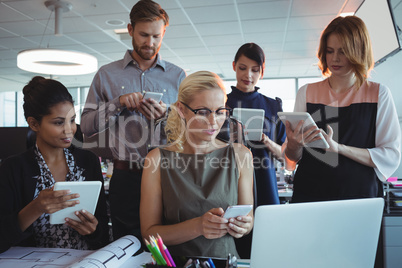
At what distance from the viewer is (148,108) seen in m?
1.61

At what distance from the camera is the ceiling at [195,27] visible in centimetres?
478

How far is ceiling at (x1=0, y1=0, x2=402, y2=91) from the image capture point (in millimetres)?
4781

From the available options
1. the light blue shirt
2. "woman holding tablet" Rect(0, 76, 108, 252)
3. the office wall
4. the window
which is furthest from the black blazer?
the window

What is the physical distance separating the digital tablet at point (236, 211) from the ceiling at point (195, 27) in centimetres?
419

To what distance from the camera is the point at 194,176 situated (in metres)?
1.37

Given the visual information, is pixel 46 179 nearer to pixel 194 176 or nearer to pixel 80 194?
pixel 80 194

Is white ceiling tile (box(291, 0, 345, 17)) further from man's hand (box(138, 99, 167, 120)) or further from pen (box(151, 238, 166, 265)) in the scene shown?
pen (box(151, 238, 166, 265))

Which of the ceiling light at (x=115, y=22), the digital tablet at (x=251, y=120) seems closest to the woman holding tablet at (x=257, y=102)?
the digital tablet at (x=251, y=120)

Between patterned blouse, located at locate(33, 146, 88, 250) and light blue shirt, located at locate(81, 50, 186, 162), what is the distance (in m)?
0.41

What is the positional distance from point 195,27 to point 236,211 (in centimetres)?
517

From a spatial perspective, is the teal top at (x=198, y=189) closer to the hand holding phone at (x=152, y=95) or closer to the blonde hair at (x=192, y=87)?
the blonde hair at (x=192, y=87)

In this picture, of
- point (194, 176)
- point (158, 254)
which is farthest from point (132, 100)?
point (158, 254)

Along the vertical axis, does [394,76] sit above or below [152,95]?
above

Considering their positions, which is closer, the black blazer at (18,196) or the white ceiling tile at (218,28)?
the black blazer at (18,196)
